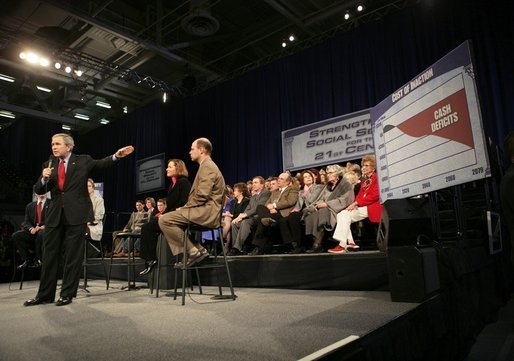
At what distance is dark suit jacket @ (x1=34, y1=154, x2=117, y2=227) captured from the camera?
2.99 m

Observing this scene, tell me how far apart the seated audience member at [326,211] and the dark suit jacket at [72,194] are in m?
2.16

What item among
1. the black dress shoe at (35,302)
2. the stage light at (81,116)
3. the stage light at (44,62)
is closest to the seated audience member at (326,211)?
the black dress shoe at (35,302)

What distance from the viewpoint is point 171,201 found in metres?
3.45

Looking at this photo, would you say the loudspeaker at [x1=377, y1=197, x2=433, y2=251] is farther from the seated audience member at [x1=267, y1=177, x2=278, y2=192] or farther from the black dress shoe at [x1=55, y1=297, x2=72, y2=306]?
the black dress shoe at [x1=55, y1=297, x2=72, y2=306]

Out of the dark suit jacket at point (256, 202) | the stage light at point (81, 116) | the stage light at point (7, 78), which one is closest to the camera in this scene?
the dark suit jacket at point (256, 202)

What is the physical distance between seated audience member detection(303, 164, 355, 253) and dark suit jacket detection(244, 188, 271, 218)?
2.55ft

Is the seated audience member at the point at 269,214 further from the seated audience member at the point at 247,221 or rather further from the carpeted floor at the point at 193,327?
the carpeted floor at the point at 193,327

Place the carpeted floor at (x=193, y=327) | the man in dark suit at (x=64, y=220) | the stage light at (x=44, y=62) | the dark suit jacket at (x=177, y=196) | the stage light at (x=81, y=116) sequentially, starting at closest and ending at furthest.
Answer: the carpeted floor at (x=193, y=327) < the man in dark suit at (x=64, y=220) < the dark suit jacket at (x=177, y=196) < the stage light at (x=44, y=62) < the stage light at (x=81, y=116)

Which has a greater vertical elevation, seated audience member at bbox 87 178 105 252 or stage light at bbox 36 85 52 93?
stage light at bbox 36 85 52 93

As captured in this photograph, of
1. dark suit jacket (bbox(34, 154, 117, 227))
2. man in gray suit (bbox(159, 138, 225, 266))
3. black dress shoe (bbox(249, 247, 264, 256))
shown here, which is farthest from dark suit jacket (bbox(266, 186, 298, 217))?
dark suit jacket (bbox(34, 154, 117, 227))

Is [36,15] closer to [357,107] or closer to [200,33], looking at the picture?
[200,33]

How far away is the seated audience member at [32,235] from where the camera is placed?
4.82m

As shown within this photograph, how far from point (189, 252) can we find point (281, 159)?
4.51 m

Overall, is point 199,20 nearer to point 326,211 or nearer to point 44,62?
point 44,62
